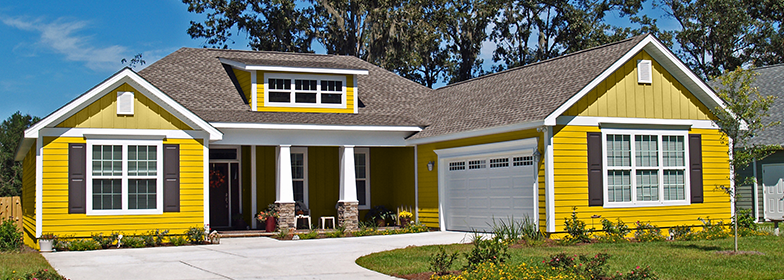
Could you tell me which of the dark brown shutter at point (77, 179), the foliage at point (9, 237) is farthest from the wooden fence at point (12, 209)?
the dark brown shutter at point (77, 179)

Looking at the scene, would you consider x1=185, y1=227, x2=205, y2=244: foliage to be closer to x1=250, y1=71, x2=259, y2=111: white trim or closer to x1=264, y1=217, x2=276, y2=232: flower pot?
x1=264, y1=217, x2=276, y2=232: flower pot

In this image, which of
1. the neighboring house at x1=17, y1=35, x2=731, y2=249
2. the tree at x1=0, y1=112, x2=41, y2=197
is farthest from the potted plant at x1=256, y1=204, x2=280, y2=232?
the tree at x1=0, y1=112, x2=41, y2=197

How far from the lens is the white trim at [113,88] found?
16.0 metres

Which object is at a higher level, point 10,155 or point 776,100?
point 776,100

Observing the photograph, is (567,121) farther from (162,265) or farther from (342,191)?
(162,265)

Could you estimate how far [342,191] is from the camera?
2038 cm

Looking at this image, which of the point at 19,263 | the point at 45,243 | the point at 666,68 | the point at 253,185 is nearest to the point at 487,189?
the point at 666,68

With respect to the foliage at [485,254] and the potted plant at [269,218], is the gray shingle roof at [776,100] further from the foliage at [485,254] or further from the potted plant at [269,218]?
the foliage at [485,254]

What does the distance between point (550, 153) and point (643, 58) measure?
3437 mm

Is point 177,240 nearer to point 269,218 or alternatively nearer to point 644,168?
point 269,218

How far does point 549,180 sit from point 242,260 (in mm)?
6925

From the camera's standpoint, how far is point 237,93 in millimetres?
21750

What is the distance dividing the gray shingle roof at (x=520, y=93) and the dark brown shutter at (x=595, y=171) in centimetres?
122

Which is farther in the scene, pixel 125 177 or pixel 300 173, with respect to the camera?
pixel 300 173
